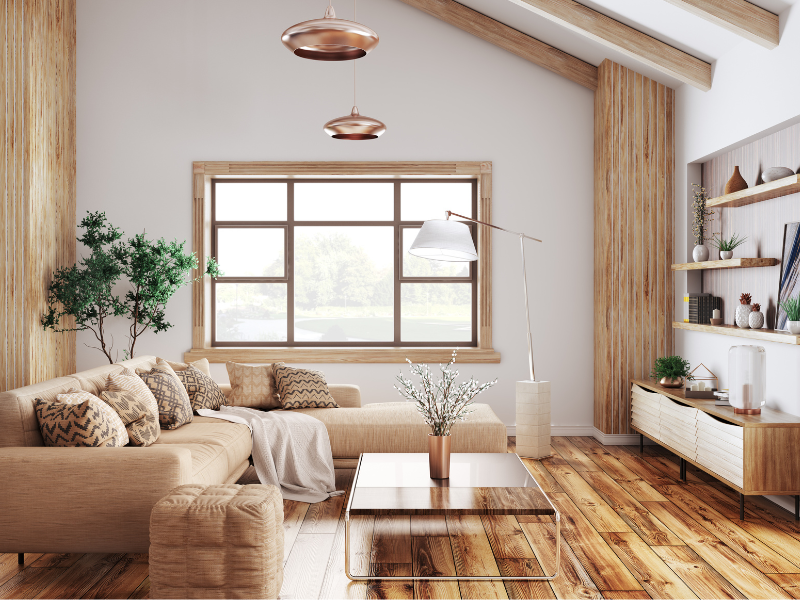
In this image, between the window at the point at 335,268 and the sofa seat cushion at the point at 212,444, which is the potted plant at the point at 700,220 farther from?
the sofa seat cushion at the point at 212,444

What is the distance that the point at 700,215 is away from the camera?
5.18m

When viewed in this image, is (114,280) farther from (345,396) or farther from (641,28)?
(641,28)

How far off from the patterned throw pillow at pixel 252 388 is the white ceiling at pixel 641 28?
3624 millimetres

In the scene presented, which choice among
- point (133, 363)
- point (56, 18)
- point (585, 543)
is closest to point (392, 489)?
point (585, 543)

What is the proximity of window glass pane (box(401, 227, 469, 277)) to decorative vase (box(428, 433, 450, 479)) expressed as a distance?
3.16 meters

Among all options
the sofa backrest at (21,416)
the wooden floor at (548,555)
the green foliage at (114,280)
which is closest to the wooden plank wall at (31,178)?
the green foliage at (114,280)

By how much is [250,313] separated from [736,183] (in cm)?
427

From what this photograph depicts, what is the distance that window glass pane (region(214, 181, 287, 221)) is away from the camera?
626cm

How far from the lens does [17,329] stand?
5105mm

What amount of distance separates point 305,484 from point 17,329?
9.03 feet

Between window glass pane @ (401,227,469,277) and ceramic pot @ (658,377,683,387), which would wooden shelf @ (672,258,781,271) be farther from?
window glass pane @ (401,227,469,277)

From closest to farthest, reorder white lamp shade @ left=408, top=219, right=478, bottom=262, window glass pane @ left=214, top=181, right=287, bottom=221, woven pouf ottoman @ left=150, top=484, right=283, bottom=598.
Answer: woven pouf ottoman @ left=150, top=484, right=283, bottom=598
white lamp shade @ left=408, top=219, right=478, bottom=262
window glass pane @ left=214, top=181, right=287, bottom=221

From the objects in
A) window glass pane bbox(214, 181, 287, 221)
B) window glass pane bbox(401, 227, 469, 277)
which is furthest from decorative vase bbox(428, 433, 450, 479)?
window glass pane bbox(214, 181, 287, 221)

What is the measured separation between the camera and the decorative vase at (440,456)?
3250 mm
